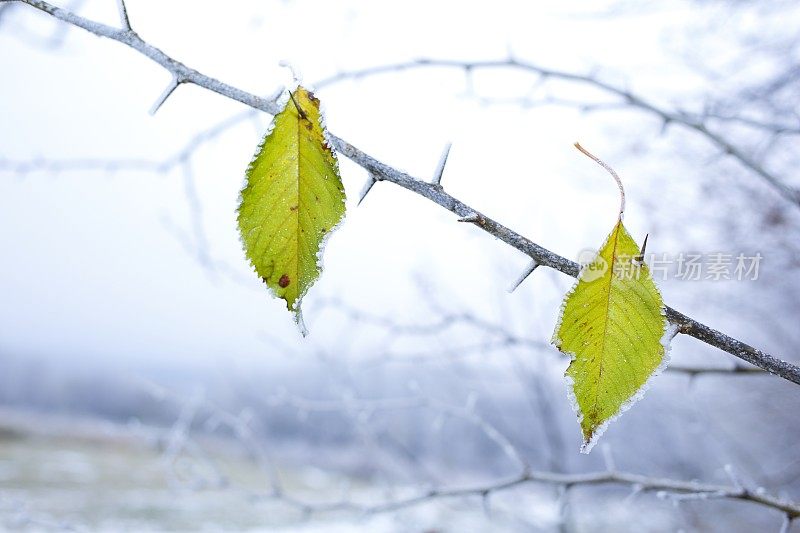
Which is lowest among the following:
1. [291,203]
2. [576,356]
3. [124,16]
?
[576,356]

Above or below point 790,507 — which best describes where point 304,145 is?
above

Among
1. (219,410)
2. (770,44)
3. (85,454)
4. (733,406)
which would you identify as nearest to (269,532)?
(733,406)

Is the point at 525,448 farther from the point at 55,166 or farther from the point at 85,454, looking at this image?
the point at 85,454

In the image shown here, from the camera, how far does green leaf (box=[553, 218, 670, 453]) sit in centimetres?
40

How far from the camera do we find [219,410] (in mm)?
1704

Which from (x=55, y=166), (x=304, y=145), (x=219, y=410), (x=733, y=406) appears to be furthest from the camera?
(x=733, y=406)

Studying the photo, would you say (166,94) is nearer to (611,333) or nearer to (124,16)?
(124,16)

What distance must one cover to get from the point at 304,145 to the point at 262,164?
29 millimetres

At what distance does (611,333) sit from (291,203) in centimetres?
22

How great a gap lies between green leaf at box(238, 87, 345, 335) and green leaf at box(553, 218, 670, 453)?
16 cm

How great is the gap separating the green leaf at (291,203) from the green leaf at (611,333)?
16cm

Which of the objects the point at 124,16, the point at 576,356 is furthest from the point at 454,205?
the point at 124,16

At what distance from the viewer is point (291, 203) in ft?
1.32

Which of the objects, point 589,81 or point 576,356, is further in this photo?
point 589,81
